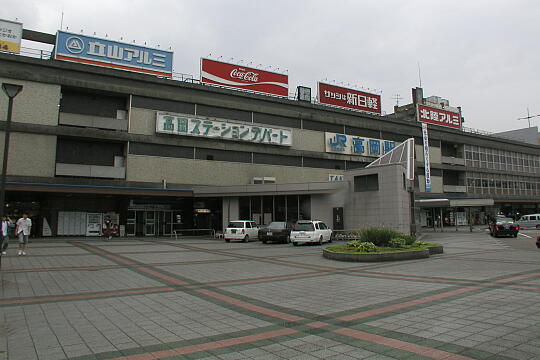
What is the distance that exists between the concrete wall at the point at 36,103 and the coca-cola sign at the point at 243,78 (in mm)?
13115

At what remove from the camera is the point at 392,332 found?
5887 millimetres

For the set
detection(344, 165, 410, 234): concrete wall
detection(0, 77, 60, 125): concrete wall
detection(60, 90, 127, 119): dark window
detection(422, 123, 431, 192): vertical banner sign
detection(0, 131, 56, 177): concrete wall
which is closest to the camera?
detection(344, 165, 410, 234): concrete wall

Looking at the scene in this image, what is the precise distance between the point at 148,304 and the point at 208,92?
31212 millimetres

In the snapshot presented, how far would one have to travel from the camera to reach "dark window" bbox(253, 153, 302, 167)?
38.6 meters

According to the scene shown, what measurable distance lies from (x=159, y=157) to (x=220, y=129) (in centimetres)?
649

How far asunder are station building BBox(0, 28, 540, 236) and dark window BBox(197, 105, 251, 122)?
0.33 feet

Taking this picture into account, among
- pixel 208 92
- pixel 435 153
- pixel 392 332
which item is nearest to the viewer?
pixel 392 332

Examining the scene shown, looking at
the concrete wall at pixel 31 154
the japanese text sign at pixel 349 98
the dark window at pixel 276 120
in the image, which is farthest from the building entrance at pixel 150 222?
the japanese text sign at pixel 349 98

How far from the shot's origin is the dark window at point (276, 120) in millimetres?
39250

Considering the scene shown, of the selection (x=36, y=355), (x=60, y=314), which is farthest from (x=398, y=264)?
(x=36, y=355)

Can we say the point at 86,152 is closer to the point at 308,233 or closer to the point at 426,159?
the point at 308,233

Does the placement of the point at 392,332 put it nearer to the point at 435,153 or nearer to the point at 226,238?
the point at 226,238

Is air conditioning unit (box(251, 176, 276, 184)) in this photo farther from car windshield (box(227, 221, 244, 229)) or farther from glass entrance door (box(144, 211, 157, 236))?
car windshield (box(227, 221, 244, 229))

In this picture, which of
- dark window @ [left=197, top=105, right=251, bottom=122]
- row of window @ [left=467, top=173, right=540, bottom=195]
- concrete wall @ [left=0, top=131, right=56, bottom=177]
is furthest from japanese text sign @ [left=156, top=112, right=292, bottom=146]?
row of window @ [left=467, top=173, right=540, bottom=195]
